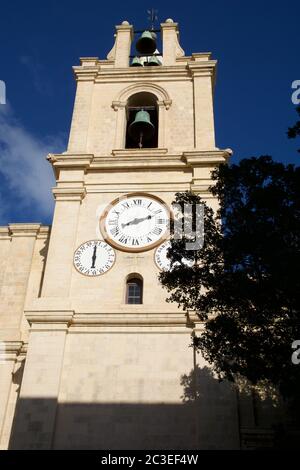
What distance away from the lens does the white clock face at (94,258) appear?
56.4ft

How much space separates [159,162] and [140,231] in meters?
3.19

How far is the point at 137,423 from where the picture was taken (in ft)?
45.5

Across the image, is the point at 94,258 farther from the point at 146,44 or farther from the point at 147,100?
the point at 146,44

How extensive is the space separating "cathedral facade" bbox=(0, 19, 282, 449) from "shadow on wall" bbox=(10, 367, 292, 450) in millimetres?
25

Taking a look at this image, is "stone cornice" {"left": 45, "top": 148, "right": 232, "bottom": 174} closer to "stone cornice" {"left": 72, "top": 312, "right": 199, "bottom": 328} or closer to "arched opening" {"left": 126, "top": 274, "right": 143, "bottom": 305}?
"arched opening" {"left": 126, "top": 274, "right": 143, "bottom": 305}

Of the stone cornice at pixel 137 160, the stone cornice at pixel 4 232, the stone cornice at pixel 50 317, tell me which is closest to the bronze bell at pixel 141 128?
the stone cornice at pixel 137 160

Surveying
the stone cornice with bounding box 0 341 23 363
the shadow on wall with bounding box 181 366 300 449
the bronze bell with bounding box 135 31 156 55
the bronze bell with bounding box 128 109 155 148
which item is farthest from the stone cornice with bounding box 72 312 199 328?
the bronze bell with bounding box 135 31 156 55

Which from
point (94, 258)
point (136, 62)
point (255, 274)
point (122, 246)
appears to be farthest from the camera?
point (136, 62)

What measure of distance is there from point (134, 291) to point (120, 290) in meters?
0.54

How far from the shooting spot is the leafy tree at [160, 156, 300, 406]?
9.77 m

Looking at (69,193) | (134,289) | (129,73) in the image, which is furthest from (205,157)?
(129,73)

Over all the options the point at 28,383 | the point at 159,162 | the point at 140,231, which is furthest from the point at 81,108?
the point at 28,383

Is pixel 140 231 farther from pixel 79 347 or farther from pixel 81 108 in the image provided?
pixel 81 108

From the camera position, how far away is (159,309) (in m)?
15.9
